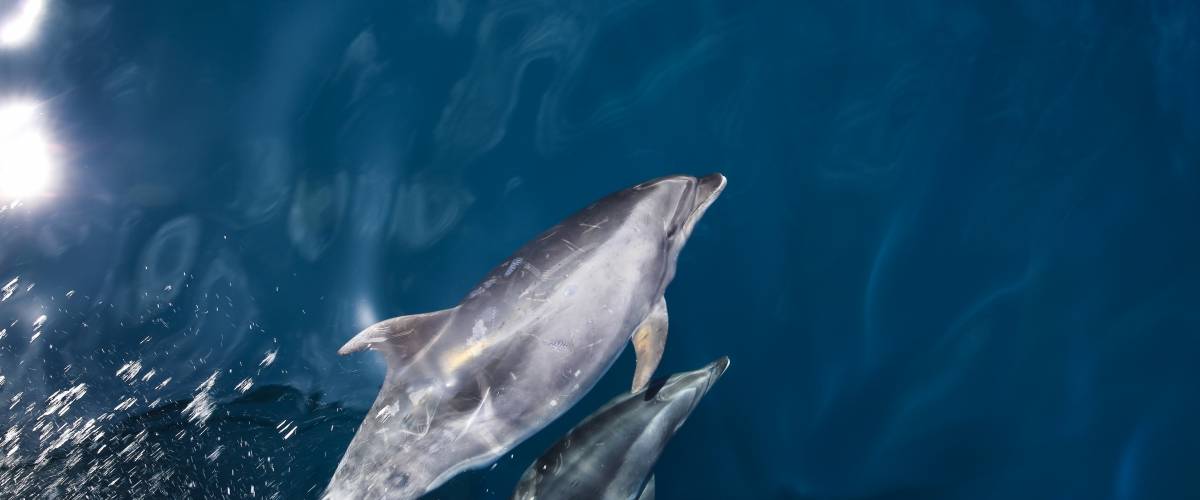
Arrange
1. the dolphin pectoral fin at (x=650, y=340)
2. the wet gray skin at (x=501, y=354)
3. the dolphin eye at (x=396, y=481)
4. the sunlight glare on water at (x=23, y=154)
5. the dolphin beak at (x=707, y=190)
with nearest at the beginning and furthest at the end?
1. the wet gray skin at (x=501, y=354)
2. the dolphin eye at (x=396, y=481)
3. the dolphin pectoral fin at (x=650, y=340)
4. the dolphin beak at (x=707, y=190)
5. the sunlight glare on water at (x=23, y=154)

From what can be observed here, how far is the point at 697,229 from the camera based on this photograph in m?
7.18

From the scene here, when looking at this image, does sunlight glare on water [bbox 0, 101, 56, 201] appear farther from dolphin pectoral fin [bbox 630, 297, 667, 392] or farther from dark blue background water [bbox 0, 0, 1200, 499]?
dolphin pectoral fin [bbox 630, 297, 667, 392]

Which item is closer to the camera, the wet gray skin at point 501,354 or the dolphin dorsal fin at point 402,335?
the wet gray skin at point 501,354

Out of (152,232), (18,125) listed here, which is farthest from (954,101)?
(18,125)

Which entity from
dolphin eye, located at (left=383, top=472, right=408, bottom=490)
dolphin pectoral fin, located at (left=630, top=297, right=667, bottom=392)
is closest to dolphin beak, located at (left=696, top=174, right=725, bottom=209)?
dolphin pectoral fin, located at (left=630, top=297, right=667, bottom=392)

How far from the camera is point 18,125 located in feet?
25.4

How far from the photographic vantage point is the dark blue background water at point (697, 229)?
22.6 ft

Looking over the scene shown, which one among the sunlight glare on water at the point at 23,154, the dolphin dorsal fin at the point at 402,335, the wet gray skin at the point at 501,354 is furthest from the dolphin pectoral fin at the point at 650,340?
the sunlight glare on water at the point at 23,154

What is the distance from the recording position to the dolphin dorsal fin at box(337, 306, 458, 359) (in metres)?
5.68

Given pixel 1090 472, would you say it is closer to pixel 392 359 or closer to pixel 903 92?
pixel 903 92

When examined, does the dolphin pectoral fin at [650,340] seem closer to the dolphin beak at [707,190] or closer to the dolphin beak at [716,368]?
the dolphin beak at [716,368]

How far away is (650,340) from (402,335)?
187 cm

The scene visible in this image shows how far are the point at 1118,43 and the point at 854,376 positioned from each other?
3866mm

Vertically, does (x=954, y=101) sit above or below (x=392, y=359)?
below
